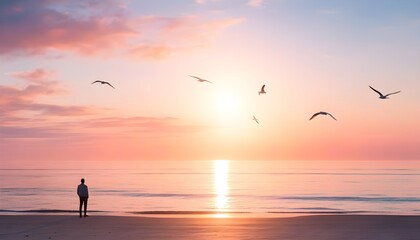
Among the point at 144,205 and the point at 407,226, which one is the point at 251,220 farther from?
the point at 144,205

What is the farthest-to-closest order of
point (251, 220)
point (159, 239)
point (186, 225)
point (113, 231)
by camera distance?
point (251, 220) < point (186, 225) < point (113, 231) < point (159, 239)

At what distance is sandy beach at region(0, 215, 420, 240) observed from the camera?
91.5ft

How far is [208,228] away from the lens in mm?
30547

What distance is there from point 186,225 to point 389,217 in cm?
1456

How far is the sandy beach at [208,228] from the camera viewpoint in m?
27.9

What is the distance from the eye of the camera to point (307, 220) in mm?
35562

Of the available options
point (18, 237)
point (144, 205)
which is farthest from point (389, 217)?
point (144, 205)

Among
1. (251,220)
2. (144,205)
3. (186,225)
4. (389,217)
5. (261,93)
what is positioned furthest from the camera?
(144,205)

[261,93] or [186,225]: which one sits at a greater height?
[261,93]

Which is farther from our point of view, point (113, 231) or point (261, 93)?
point (261, 93)

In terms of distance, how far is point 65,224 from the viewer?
1277 inches

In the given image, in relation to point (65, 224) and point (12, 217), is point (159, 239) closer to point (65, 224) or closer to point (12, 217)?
point (65, 224)

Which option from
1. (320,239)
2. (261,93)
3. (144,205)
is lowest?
(320,239)

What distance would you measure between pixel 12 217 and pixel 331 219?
2024cm
